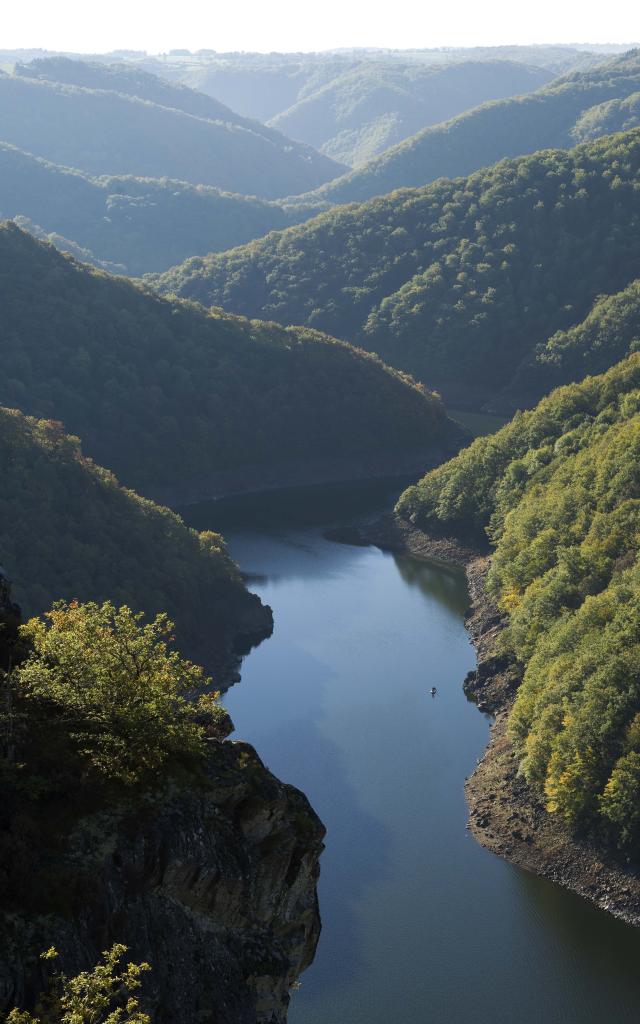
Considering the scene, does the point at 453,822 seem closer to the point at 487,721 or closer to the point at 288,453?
the point at 487,721

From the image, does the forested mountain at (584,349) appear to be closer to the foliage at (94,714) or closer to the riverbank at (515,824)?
the riverbank at (515,824)

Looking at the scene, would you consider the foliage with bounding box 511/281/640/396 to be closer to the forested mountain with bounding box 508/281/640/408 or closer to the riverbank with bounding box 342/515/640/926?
the forested mountain with bounding box 508/281/640/408

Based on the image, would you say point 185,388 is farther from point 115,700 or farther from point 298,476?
point 115,700

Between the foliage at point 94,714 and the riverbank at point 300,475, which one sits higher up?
the foliage at point 94,714


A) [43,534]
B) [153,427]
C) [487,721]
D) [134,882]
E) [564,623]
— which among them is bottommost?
[153,427]

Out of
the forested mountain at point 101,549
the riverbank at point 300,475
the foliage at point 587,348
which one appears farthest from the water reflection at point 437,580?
the foliage at point 587,348

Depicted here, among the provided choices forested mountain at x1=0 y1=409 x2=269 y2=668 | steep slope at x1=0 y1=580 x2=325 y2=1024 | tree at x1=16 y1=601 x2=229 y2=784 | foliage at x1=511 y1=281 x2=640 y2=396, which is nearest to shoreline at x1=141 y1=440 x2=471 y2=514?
foliage at x1=511 y1=281 x2=640 y2=396

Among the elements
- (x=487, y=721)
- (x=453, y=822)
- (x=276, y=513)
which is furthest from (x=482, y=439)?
(x=453, y=822)
